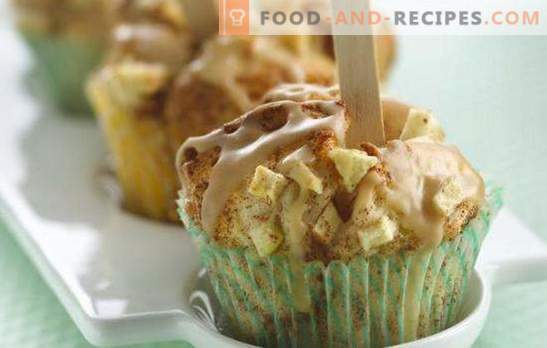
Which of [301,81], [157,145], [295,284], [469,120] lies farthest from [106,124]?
[295,284]

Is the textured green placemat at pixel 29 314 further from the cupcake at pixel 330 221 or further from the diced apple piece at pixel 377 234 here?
the diced apple piece at pixel 377 234

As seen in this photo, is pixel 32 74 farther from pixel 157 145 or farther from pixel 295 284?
pixel 295 284

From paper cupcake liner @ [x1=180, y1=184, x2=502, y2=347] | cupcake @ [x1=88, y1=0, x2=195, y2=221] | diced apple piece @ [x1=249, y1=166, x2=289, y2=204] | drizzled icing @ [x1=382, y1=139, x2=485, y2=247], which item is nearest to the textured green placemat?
paper cupcake liner @ [x1=180, y1=184, x2=502, y2=347]

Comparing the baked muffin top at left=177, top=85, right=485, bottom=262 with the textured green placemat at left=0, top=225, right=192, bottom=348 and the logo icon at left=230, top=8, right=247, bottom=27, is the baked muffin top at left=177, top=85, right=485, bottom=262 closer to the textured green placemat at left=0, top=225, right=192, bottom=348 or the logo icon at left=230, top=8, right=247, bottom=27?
the textured green placemat at left=0, top=225, right=192, bottom=348

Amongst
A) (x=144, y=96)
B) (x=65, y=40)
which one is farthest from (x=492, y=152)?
(x=65, y=40)

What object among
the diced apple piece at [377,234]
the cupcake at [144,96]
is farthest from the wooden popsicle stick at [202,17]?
the diced apple piece at [377,234]

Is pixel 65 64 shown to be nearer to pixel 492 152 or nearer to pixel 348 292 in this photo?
pixel 492 152

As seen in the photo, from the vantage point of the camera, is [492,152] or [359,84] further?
[492,152]
